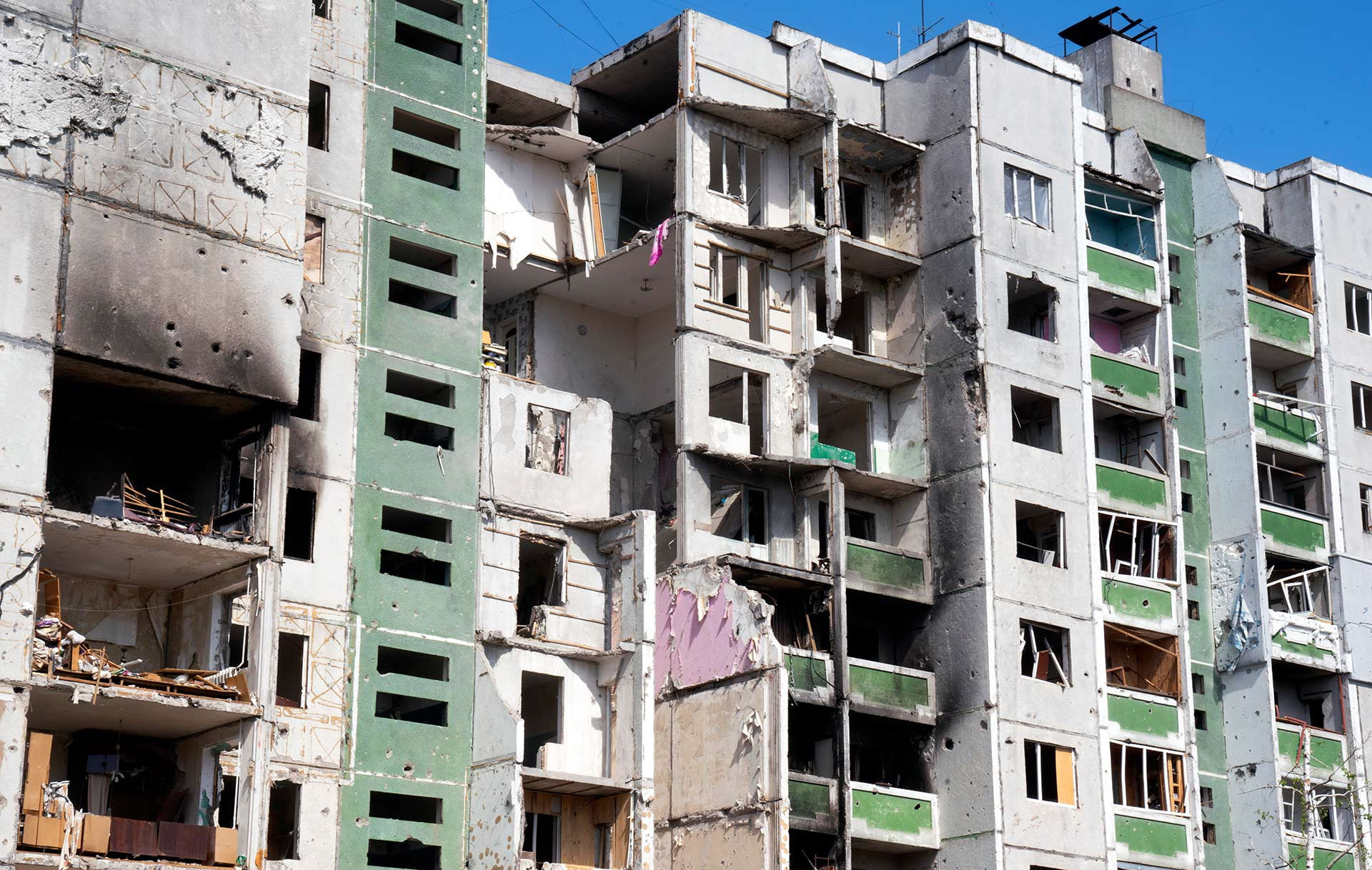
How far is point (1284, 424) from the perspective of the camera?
2378 inches

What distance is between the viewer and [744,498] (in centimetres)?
5053

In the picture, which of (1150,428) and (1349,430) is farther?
(1349,430)

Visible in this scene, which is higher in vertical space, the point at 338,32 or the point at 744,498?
the point at 338,32

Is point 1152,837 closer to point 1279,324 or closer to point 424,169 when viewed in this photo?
point 1279,324

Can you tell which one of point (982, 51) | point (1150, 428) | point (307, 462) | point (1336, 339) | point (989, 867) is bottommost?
point (989, 867)

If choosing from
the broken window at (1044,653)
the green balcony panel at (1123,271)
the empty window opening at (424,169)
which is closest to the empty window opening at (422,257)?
the empty window opening at (424,169)

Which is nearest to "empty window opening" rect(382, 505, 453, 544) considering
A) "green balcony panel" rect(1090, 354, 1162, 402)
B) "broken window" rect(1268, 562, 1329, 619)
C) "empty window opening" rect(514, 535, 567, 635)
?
"empty window opening" rect(514, 535, 567, 635)

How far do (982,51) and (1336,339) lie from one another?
15145 mm

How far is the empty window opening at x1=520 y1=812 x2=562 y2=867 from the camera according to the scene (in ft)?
151

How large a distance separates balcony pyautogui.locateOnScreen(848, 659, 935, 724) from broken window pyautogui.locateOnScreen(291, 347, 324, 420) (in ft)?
42.7

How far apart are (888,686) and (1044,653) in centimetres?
465

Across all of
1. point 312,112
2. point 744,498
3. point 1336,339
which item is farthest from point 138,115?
point 1336,339

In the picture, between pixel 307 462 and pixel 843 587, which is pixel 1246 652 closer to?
pixel 843 587

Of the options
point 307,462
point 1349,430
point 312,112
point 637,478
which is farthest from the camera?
point 1349,430
